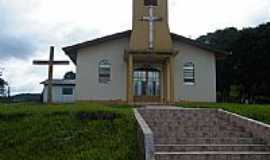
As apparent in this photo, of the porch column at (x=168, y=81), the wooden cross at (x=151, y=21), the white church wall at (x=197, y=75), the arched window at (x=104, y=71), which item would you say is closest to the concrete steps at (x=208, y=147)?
the porch column at (x=168, y=81)

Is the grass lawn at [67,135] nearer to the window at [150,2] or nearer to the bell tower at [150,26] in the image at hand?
the bell tower at [150,26]

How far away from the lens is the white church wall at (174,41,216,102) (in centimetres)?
2145

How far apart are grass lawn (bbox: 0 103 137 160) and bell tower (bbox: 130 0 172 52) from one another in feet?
28.7

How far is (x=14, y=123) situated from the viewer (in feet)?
37.7

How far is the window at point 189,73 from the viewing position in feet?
71.0

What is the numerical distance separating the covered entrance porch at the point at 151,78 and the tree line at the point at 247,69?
14201 mm

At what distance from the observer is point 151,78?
21.8 meters

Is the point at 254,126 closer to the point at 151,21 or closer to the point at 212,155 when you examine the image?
the point at 212,155

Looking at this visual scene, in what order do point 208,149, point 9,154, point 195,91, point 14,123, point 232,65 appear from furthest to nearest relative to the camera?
point 232,65 → point 195,91 → point 14,123 → point 9,154 → point 208,149

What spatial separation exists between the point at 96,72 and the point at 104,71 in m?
0.46

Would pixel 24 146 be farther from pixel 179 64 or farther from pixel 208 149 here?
pixel 179 64

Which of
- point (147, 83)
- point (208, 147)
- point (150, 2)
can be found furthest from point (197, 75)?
point (208, 147)

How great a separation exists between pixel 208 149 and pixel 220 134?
1.49 metres

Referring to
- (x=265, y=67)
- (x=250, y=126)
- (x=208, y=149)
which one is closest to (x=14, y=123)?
(x=208, y=149)
